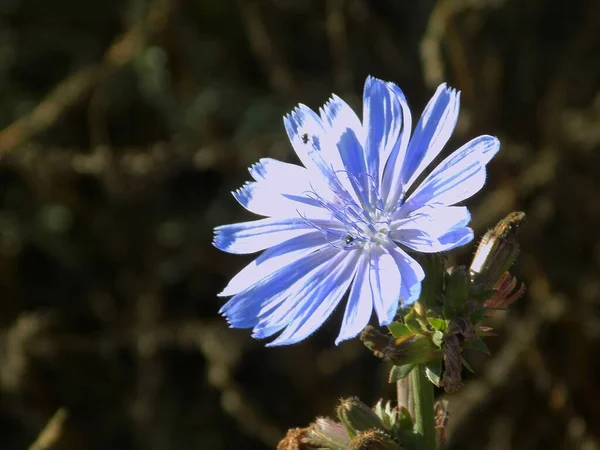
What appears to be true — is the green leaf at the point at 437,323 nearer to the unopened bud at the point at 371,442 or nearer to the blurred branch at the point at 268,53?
the unopened bud at the point at 371,442

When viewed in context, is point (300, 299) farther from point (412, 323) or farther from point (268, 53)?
point (268, 53)

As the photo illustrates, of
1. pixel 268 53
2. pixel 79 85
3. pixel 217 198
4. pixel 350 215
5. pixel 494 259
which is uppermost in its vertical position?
pixel 79 85

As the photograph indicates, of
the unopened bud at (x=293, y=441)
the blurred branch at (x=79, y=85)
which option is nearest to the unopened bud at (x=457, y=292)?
the unopened bud at (x=293, y=441)

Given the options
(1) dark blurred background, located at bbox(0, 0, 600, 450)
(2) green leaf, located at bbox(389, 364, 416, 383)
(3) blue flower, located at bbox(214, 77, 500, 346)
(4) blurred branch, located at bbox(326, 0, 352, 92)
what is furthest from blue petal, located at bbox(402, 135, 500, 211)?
(4) blurred branch, located at bbox(326, 0, 352, 92)

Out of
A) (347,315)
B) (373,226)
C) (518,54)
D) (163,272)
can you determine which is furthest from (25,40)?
(347,315)

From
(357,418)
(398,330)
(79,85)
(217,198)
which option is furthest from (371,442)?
(79,85)

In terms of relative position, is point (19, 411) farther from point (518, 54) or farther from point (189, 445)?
point (518, 54)

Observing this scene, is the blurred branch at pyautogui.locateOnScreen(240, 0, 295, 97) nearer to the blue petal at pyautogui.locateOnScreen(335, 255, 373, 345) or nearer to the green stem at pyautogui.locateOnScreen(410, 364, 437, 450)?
the blue petal at pyautogui.locateOnScreen(335, 255, 373, 345)
